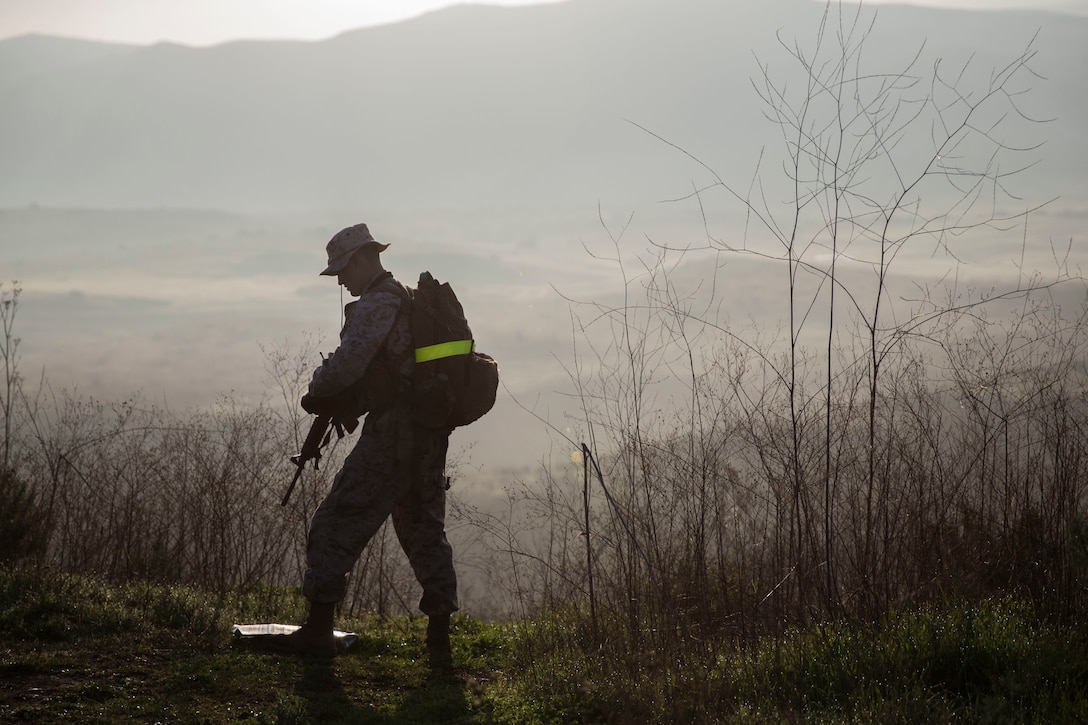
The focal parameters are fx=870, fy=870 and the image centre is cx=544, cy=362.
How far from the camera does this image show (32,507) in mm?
5902

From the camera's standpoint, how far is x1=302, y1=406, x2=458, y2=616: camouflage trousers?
4113 mm

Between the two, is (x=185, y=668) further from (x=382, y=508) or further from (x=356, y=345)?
(x=356, y=345)

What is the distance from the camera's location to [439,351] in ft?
13.6

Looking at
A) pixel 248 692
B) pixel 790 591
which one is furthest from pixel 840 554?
pixel 248 692

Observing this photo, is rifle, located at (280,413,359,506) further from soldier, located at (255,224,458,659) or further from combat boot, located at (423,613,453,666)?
combat boot, located at (423,613,453,666)

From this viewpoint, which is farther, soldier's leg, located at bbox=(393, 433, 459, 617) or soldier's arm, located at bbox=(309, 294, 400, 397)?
soldier's leg, located at bbox=(393, 433, 459, 617)

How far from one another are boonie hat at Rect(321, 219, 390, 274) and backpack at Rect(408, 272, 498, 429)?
34 centimetres

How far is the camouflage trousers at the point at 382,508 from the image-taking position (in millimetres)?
4113

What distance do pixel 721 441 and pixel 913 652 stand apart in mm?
1520

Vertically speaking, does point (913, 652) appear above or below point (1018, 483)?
below

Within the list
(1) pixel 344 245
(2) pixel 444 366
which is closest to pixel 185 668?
(2) pixel 444 366

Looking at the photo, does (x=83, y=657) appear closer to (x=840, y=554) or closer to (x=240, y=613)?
(x=240, y=613)

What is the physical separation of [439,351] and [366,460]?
2.05 feet

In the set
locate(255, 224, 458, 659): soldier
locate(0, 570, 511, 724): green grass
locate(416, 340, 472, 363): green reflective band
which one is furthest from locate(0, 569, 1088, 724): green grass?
locate(416, 340, 472, 363): green reflective band
